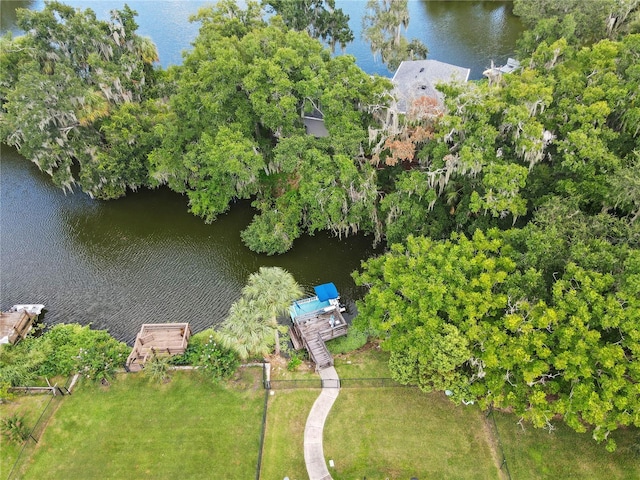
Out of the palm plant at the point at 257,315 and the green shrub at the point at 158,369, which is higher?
the palm plant at the point at 257,315

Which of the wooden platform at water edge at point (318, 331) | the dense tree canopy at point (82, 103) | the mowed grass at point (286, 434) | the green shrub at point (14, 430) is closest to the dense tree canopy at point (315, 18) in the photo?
the dense tree canopy at point (82, 103)

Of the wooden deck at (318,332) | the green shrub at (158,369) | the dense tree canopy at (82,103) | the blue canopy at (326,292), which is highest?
the dense tree canopy at (82,103)

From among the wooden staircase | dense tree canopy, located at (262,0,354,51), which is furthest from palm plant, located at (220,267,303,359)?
dense tree canopy, located at (262,0,354,51)

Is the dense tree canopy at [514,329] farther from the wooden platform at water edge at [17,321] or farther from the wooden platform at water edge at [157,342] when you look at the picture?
the wooden platform at water edge at [17,321]

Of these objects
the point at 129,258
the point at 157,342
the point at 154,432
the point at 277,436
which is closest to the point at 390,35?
the point at 129,258

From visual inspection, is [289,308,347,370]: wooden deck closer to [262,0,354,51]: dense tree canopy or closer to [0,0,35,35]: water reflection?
[262,0,354,51]: dense tree canopy

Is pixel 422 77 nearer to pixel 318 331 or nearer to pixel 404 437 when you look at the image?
pixel 318 331

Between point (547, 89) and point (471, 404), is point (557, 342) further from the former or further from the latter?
point (547, 89)
